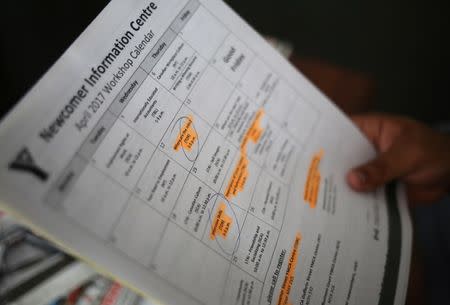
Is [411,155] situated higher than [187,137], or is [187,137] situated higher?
[411,155]

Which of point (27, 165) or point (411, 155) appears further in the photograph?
point (411, 155)

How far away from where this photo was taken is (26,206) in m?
0.29

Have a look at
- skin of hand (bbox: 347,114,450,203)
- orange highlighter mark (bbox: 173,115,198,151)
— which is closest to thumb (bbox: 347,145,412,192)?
skin of hand (bbox: 347,114,450,203)

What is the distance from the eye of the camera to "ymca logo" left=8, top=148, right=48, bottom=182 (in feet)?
0.96

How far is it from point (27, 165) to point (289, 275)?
0.94 ft

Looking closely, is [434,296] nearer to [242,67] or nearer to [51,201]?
[242,67]

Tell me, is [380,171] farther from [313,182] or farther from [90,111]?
[90,111]

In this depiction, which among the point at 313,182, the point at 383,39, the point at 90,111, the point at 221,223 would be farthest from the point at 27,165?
the point at 383,39

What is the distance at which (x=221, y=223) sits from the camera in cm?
39

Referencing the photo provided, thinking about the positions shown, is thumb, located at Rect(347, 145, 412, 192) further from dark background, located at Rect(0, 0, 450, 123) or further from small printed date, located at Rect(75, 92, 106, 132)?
dark background, located at Rect(0, 0, 450, 123)

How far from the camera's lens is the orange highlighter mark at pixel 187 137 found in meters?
0.39

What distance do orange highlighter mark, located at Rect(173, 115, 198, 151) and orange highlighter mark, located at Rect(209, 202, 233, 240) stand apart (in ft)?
0.24

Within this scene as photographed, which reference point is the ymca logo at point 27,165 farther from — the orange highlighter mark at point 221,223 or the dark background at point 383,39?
the dark background at point 383,39

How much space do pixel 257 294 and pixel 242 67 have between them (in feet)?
0.88
